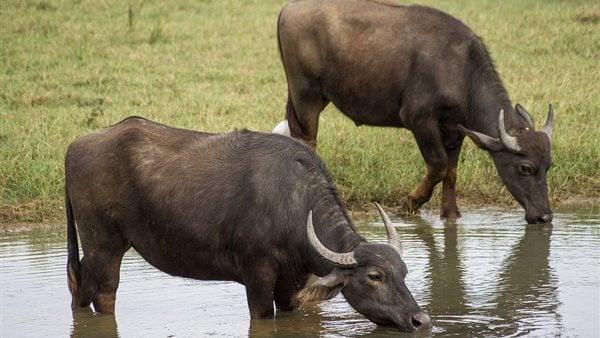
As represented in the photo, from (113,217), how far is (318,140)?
13.5 feet

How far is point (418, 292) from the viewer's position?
255 inches

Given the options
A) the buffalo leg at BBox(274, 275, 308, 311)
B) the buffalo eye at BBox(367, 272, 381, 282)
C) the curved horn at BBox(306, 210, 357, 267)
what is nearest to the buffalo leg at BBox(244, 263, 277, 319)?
the buffalo leg at BBox(274, 275, 308, 311)

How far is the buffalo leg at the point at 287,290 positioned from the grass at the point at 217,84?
274 cm

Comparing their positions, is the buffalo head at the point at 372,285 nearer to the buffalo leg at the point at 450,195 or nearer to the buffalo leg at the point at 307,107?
the buffalo leg at the point at 450,195

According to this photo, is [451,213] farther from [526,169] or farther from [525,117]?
[525,117]

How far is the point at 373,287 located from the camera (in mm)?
5383

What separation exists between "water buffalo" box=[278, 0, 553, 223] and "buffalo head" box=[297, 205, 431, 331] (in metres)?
2.92

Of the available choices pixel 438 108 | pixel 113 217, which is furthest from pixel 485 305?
pixel 438 108

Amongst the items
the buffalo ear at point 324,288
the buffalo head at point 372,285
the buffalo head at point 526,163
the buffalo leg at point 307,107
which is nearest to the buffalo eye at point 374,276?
the buffalo head at point 372,285

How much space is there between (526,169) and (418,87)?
106 cm

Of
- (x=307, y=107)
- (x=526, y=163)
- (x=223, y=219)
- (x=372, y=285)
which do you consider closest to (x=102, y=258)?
(x=223, y=219)

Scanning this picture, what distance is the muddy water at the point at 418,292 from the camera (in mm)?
5809

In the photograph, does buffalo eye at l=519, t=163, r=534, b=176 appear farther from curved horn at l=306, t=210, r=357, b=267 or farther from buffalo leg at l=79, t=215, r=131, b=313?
buffalo leg at l=79, t=215, r=131, b=313

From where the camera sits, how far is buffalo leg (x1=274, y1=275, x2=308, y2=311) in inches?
230
